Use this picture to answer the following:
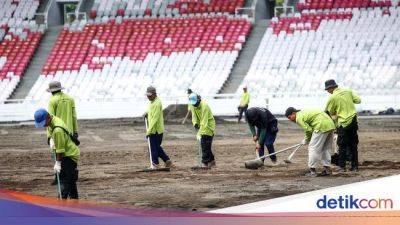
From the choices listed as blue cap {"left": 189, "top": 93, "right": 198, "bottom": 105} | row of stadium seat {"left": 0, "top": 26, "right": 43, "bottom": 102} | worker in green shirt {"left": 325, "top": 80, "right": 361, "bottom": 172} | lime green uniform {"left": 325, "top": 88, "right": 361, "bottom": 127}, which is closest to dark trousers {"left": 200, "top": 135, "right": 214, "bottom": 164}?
blue cap {"left": 189, "top": 93, "right": 198, "bottom": 105}

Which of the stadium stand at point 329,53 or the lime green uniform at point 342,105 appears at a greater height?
the lime green uniform at point 342,105

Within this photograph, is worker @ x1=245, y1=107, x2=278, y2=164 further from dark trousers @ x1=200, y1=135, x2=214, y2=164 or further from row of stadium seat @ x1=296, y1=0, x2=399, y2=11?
row of stadium seat @ x1=296, y1=0, x2=399, y2=11

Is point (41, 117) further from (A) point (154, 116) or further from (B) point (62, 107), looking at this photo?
(A) point (154, 116)

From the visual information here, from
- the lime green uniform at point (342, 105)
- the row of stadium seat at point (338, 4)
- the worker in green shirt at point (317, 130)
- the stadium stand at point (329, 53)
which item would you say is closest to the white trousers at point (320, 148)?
the worker in green shirt at point (317, 130)

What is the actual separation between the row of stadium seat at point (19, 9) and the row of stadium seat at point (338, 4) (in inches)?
590

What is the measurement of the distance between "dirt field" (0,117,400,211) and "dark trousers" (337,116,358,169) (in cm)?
37

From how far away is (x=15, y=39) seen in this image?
200ft

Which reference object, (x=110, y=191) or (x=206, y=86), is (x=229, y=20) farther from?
(x=110, y=191)

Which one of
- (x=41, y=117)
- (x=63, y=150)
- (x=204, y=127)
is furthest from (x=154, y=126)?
(x=41, y=117)

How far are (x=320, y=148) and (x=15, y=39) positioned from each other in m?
40.7

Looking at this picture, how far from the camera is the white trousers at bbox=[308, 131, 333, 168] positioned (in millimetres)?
22328

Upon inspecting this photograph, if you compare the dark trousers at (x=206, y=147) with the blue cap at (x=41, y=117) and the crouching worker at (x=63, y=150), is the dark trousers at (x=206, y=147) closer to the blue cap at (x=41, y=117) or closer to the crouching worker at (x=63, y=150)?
the crouching worker at (x=63, y=150)

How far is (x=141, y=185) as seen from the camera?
22.3 metres

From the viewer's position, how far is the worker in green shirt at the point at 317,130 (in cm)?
2223
